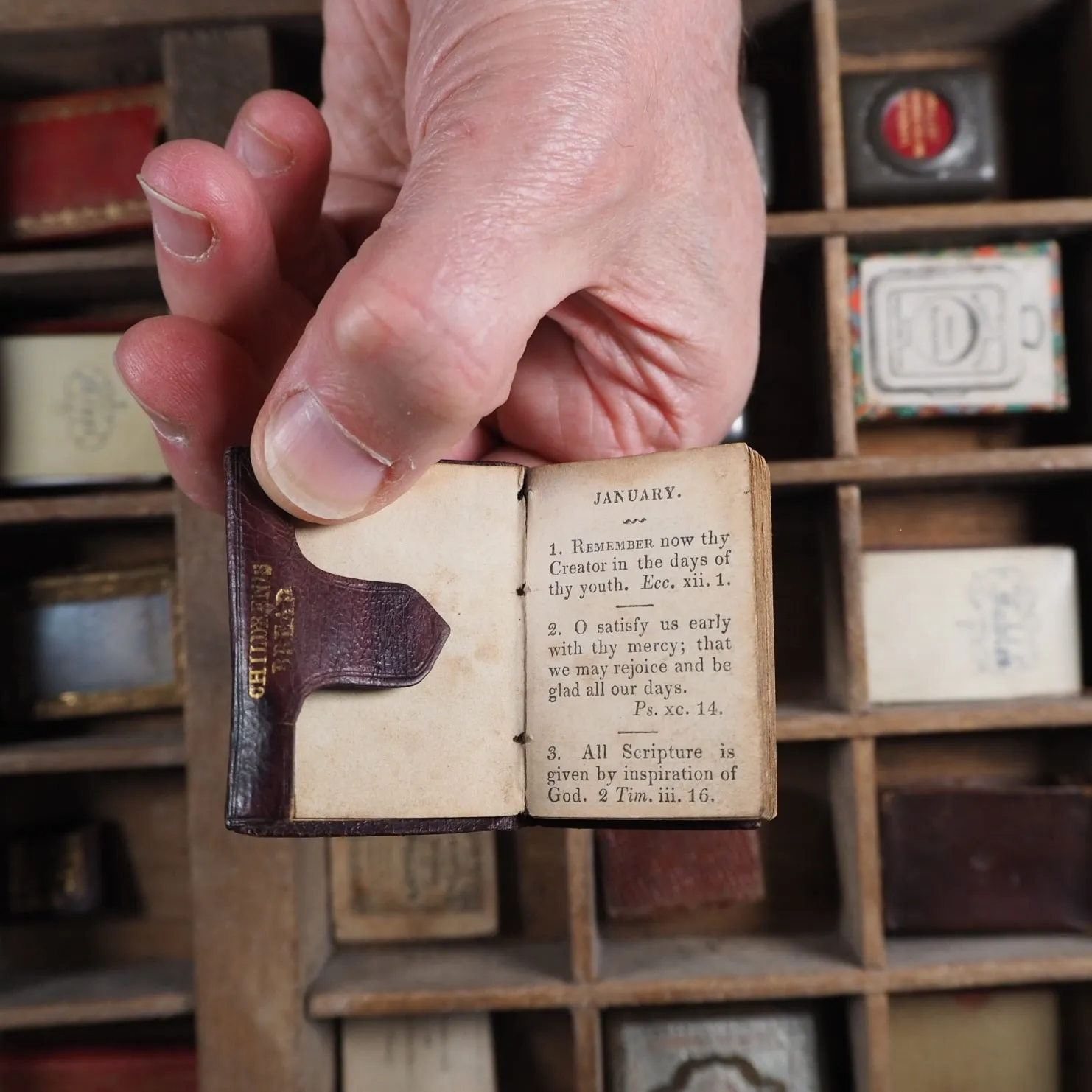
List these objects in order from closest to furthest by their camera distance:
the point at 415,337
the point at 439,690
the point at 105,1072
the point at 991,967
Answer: the point at 415,337 < the point at 439,690 < the point at 991,967 < the point at 105,1072

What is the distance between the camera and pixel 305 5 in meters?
0.98

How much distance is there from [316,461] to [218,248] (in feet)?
0.60

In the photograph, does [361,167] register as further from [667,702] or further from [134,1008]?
[134,1008]

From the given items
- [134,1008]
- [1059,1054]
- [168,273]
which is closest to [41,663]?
[134,1008]

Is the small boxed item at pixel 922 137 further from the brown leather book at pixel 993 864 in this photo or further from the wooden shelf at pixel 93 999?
the wooden shelf at pixel 93 999

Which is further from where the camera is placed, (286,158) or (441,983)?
(441,983)

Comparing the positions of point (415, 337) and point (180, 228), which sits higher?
point (180, 228)

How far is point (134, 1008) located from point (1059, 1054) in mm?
1008

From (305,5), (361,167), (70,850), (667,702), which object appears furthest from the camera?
(70,850)

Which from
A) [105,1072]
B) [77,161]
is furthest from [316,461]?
[105,1072]

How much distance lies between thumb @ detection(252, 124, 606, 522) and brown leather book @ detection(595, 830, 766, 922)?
66 centimetres

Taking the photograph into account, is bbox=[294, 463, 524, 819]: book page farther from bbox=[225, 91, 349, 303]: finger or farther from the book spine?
bbox=[225, 91, 349, 303]: finger

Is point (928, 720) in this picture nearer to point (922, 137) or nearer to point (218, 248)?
point (922, 137)

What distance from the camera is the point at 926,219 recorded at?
1.01m
